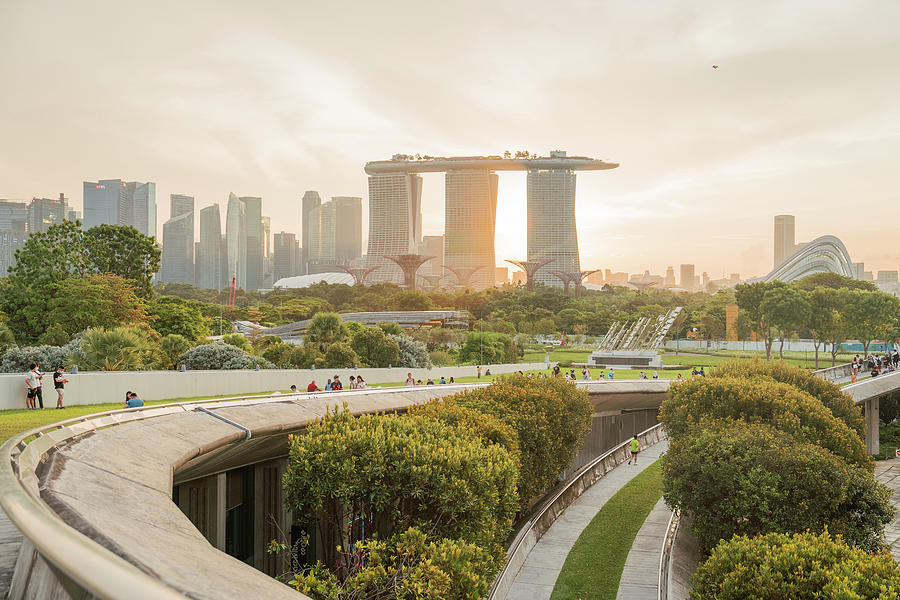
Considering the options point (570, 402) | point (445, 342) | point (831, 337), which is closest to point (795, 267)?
point (831, 337)

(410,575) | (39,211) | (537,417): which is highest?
(39,211)

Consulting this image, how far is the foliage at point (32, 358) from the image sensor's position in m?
26.9

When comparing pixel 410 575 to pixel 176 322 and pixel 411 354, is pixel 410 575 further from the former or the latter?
pixel 176 322

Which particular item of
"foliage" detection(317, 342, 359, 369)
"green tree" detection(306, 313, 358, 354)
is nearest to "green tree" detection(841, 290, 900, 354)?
"green tree" detection(306, 313, 358, 354)

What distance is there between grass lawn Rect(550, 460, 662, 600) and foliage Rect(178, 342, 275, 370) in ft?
66.0

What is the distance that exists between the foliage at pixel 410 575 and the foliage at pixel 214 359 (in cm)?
2478

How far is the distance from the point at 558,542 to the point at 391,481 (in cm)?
947

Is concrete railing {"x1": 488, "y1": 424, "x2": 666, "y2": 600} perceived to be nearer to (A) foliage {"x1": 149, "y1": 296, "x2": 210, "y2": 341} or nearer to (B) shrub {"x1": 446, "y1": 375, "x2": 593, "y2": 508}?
(B) shrub {"x1": 446, "y1": 375, "x2": 593, "y2": 508}

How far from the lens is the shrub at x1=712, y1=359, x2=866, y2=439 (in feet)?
85.0

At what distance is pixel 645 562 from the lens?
1697 centimetres

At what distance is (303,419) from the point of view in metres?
14.8

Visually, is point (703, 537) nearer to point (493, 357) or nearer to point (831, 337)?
point (493, 357)

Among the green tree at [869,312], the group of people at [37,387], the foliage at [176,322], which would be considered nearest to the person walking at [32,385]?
the group of people at [37,387]

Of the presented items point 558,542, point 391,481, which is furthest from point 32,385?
point 558,542
